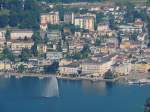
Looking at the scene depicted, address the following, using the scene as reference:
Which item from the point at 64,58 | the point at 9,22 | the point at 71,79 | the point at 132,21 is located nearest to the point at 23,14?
the point at 9,22

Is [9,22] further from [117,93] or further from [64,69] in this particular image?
[117,93]

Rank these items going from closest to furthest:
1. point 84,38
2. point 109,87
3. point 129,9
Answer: point 109,87
point 84,38
point 129,9

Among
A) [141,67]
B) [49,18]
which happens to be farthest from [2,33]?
[141,67]

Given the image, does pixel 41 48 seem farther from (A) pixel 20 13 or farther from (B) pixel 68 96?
(B) pixel 68 96

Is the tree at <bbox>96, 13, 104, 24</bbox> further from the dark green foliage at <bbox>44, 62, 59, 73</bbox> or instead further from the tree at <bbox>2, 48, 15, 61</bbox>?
the dark green foliage at <bbox>44, 62, 59, 73</bbox>

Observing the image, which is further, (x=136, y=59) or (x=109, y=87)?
(x=136, y=59)

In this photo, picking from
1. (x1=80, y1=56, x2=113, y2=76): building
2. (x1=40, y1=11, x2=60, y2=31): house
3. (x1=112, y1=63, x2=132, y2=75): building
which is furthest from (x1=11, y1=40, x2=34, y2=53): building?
(x1=112, y1=63, x2=132, y2=75): building
